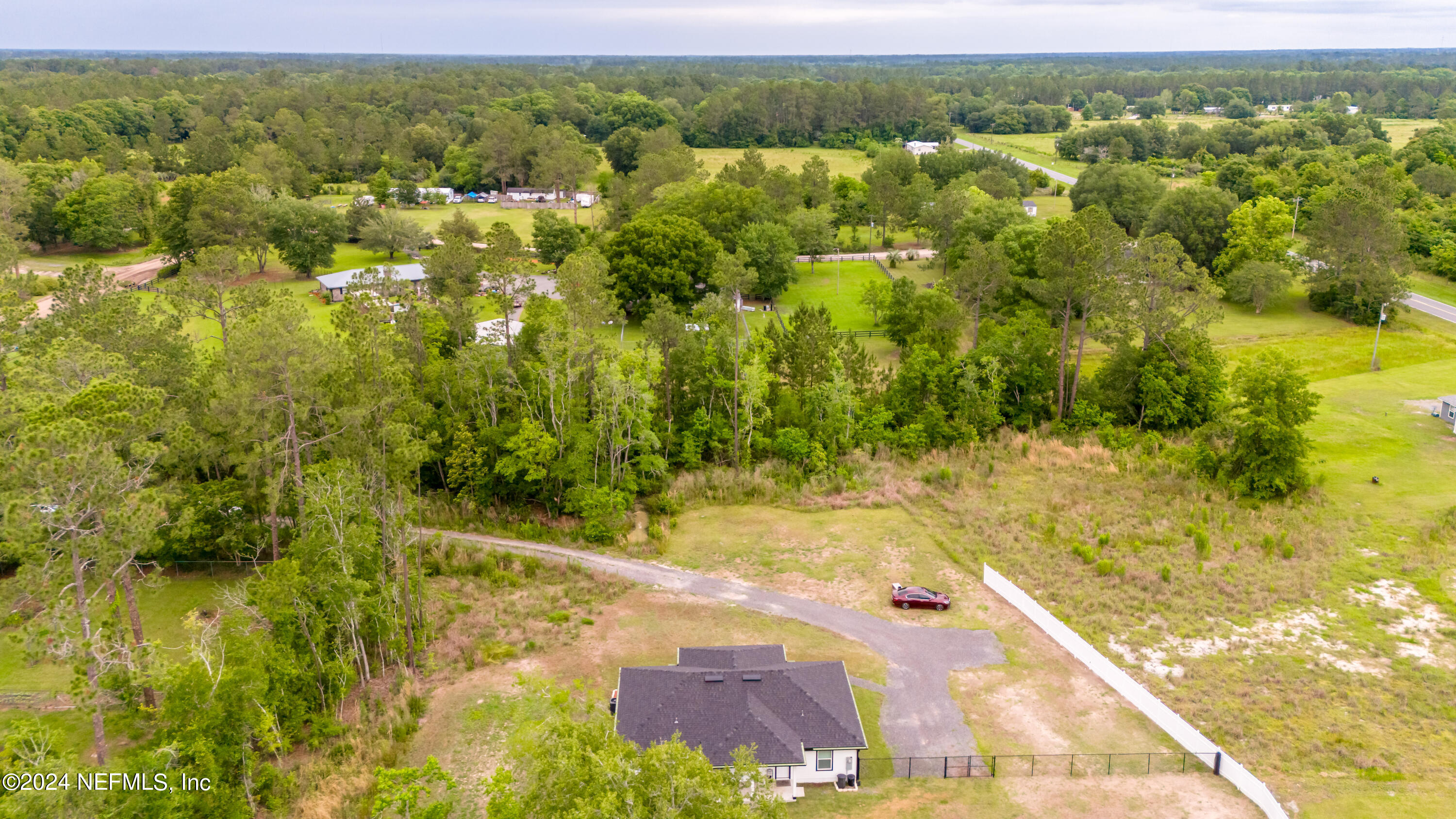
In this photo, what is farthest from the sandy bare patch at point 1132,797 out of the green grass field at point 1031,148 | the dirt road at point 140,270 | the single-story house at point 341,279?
the green grass field at point 1031,148

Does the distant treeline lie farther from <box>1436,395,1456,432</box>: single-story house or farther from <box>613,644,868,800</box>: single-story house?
<box>1436,395,1456,432</box>: single-story house

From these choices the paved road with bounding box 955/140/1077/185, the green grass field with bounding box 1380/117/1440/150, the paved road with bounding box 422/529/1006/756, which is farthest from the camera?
the green grass field with bounding box 1380/117/1440/150

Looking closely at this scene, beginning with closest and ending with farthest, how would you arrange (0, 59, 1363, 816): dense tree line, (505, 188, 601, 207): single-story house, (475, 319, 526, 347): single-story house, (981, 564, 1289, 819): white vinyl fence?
(0, 59, 1363, 816): dense tree line < (981, 564, 1289, 819): white vinyl fence < (475, 319, 526, 347): single-story house < (505, 188, 601, 207): single-story house

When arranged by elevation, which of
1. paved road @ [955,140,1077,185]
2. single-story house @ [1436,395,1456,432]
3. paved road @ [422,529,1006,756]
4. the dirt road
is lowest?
paved road @ [422,529,1006,756]

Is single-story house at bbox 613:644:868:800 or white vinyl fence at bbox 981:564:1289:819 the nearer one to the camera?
white vinyl fence at bbox 981:564:1289:819

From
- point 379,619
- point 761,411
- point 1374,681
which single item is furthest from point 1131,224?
point 379,619

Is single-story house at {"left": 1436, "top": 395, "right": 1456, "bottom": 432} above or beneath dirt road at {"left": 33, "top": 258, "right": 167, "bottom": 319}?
beneath

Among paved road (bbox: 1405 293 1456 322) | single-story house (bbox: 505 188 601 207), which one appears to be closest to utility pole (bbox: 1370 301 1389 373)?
paved road (bbox: 1405 293 1456 322)
